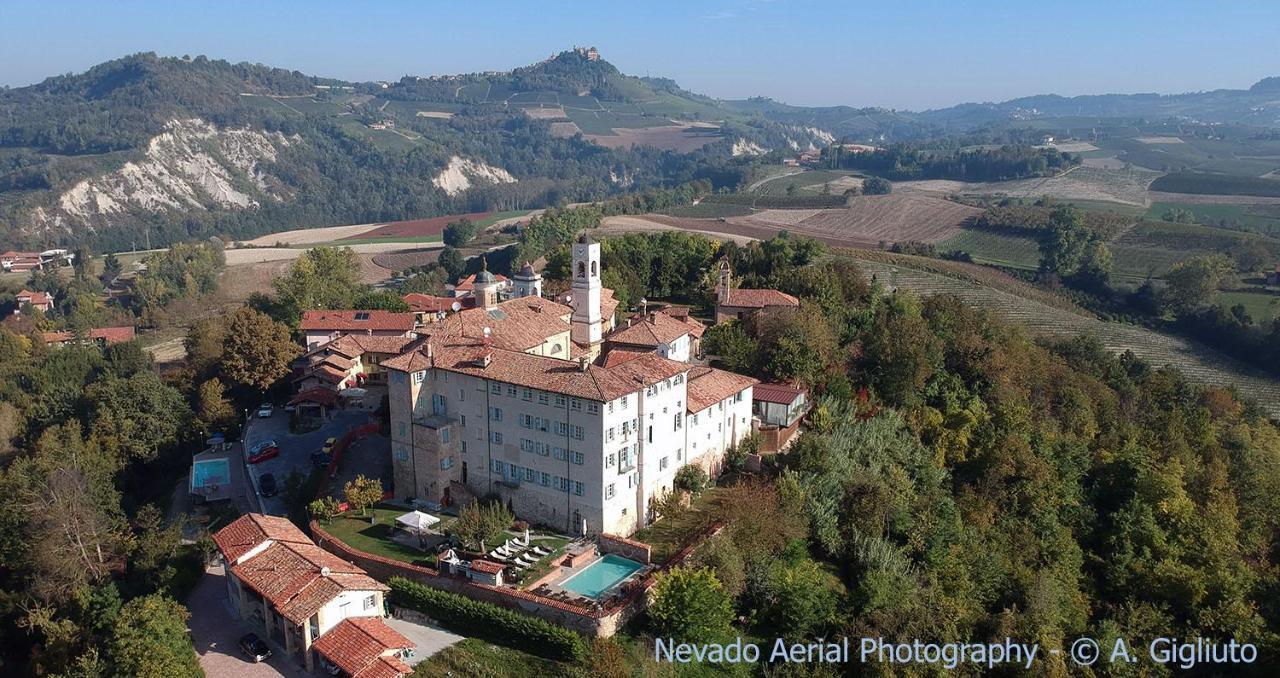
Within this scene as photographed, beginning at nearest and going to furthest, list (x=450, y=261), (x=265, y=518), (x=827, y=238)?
(x=265, y=518), (x=450, y=261), (x=827, y=238)

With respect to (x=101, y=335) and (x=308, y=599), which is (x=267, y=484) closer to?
(x=308, y=599)

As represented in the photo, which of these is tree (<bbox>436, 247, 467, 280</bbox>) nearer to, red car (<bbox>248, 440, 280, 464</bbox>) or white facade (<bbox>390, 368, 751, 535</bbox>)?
red car (<bbox>248, 440, 280, 464</bbox>)

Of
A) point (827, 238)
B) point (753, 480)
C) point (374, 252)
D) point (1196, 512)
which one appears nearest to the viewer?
point (753, 480)

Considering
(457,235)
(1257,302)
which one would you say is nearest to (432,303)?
(457,235)

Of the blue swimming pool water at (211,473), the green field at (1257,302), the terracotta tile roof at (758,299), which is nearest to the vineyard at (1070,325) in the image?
the green field at (1257,302)

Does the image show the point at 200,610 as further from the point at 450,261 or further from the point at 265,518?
the point at 450,261

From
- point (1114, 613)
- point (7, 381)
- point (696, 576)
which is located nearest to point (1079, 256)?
point (1114, 613)
